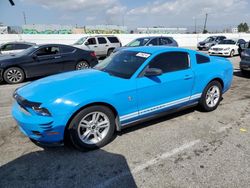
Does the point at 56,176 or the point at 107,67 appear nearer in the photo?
the point at 56,176

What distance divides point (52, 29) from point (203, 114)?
2110 inches

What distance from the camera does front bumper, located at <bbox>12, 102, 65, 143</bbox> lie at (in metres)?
3.02

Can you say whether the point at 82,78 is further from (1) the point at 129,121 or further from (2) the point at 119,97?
(1) the point at 129,121

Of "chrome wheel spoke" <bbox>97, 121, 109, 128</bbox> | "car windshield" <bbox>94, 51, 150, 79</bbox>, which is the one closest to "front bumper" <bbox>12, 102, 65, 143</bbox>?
"chrome wheel spoke" <bbox>97, 121, 109, 128</bbox>

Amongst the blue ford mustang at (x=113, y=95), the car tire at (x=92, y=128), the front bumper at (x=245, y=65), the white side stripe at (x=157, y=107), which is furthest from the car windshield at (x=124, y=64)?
the front bumper at (x=245, y=65)

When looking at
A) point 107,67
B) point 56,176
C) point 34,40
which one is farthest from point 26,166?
point 34,40

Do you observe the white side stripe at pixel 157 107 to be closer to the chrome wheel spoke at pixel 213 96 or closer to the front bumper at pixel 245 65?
the chrome wheel spoke at pixel 213 96

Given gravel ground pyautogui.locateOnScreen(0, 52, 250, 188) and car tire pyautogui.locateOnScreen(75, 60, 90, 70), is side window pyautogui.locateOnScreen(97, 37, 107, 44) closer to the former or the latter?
car tire pyautogui.locateOnScreen(75, 60, 90, 70)

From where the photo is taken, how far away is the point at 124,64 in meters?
4.16

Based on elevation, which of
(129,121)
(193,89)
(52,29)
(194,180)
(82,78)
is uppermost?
(52,29)

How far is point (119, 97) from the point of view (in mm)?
3467

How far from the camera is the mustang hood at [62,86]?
318 centimetres

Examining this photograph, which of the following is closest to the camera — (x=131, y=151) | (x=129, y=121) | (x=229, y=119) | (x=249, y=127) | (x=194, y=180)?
(x=194, y=180)

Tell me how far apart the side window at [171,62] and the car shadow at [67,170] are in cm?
182
